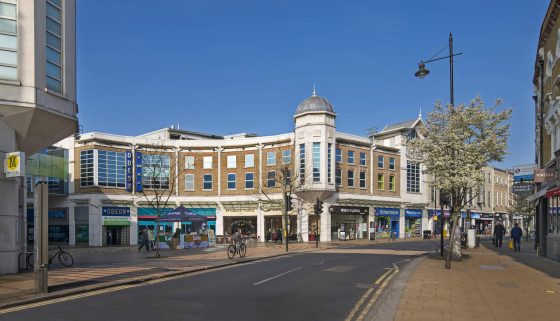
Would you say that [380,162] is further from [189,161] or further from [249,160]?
[189,161]

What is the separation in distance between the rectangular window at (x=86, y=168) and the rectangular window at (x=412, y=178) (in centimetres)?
3301

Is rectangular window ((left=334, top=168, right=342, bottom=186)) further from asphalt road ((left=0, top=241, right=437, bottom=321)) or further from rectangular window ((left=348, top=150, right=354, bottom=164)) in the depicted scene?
asphalt road ((left=0, top=241, right=437, bottom=321))

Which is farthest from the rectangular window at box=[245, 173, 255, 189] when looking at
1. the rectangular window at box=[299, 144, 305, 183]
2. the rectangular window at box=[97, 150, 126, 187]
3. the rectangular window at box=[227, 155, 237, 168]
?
the rectangular window at box=[97, 150, 126, 187]

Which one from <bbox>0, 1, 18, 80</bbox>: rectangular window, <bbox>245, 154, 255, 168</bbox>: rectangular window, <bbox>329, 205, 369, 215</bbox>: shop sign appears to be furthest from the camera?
<bbox>245, 154, 255, 168</bbox>: rectangular window

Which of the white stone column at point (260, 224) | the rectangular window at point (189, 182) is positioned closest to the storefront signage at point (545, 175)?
the white stone column at point (260, 224)

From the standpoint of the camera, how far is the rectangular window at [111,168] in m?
43.4

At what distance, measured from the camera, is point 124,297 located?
1105 cm

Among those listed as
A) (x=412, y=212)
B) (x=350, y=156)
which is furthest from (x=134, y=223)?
(x=412, y=212)

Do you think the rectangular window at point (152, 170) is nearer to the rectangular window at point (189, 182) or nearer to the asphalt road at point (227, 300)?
the rectangular window at point (189, 182)

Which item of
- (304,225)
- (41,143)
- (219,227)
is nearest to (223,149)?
(219,227)

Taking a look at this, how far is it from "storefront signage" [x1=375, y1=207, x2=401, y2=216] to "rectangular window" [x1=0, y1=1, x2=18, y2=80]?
39.5 meters

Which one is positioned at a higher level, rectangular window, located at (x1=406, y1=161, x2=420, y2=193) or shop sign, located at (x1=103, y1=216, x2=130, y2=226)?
rectangular window, located at (x1=406, y1=161, x2=420, y2=193)

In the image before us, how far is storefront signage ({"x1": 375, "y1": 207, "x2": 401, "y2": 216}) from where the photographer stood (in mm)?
48938

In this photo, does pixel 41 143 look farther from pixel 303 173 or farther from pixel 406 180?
pixel 406 180
